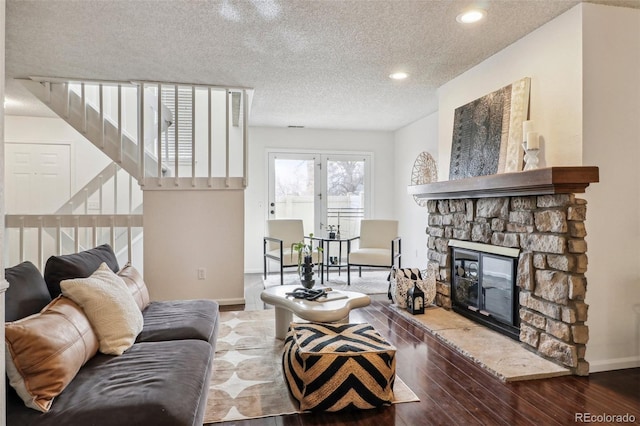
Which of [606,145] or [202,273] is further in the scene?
[202,273]

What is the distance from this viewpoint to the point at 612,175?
2629 millimetres

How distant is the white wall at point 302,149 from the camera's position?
21.5 feet

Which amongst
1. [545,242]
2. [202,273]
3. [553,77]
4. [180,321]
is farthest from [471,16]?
[202,273]

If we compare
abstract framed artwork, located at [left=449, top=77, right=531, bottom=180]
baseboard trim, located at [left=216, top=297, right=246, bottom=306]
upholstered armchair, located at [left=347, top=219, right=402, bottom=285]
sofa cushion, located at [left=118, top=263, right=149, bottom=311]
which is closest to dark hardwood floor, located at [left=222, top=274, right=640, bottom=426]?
sofa cushion, located at [left=118, top=263, right=149, bottom=311]

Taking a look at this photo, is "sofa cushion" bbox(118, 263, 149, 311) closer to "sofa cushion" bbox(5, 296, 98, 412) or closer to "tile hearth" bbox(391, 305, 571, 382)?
"sofa cushion" bbox(5, 296, 98, 412)

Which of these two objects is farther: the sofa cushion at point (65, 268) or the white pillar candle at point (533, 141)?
the white pillar candle at point (533, 141)

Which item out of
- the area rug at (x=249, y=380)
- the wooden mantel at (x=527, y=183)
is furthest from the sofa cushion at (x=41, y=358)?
the wooden mantel at (x=527, y=183)

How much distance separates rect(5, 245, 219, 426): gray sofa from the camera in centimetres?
135

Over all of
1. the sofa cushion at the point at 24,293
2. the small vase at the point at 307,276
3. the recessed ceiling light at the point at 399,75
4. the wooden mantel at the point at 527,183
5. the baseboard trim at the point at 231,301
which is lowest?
the baseboard trim at the point at 231,301

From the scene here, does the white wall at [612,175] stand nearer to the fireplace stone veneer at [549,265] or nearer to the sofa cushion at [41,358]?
the fireplace stone veneer at [549,265]

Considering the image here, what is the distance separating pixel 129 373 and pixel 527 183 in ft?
8.56

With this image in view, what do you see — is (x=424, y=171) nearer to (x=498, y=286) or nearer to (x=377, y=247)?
(x=377, y=247)

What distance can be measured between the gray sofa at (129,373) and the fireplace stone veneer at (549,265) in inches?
88.2

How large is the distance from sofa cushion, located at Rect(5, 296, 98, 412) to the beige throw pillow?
9.0 inches
